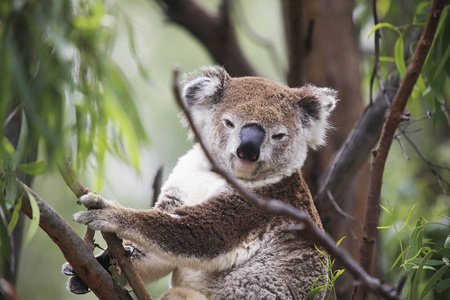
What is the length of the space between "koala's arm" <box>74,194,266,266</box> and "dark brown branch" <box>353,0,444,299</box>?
74 cm

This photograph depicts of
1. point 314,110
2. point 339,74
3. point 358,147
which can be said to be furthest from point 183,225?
point 339,74

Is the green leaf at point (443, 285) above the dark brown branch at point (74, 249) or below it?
below

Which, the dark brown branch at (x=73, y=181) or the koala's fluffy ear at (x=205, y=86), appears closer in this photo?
the dark brown branch at (x=73, y=181)

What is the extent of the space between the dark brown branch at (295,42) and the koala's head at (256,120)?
717 mm

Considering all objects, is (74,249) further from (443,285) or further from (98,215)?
(443,285)

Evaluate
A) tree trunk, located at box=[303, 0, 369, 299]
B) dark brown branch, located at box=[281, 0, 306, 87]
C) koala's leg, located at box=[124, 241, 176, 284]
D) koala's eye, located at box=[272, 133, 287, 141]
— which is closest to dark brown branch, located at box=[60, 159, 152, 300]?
koala's leg, located at box=[124, 241, 176, 284]

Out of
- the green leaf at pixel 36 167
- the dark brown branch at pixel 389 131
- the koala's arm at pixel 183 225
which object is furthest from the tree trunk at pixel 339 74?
the green leaf at pixel 36 167

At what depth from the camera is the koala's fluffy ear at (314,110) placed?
3205 millimetres

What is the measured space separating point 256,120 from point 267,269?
76 centimetres

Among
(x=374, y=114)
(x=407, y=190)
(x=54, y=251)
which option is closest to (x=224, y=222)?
(x=374, y=114)

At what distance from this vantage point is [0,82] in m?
2.12

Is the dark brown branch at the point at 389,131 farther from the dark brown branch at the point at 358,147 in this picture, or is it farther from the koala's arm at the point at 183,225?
the dark brown branch at the point at 358,147

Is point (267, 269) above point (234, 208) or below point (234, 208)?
below

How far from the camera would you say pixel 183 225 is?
260 centimetres
